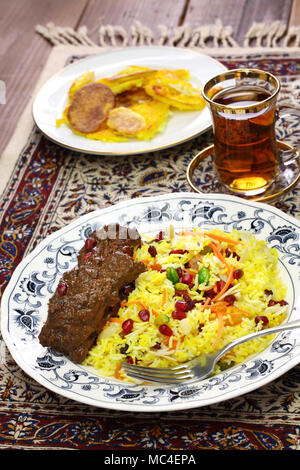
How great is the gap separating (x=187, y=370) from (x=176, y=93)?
2.25 meters

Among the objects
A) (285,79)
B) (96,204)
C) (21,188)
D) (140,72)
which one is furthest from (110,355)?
(285,79)

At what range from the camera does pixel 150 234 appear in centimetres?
310

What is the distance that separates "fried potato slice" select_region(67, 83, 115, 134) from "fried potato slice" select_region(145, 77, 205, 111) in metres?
0.31

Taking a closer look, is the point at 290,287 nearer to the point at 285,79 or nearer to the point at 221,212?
the point at 221,212

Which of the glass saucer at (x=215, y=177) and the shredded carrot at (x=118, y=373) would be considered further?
the glass saucer at (x=215, y=177)

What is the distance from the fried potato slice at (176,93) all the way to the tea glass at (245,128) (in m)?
0.70

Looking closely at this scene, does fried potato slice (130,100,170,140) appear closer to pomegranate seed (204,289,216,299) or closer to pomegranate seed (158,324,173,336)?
pomegranate seed (204,289,216,299)

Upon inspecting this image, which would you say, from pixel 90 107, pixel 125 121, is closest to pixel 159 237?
pixel 125 121

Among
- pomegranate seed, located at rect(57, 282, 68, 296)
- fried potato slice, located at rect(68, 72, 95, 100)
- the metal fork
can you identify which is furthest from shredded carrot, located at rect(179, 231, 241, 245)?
fried potato slice, located at rect(68, 72, 95, 100)

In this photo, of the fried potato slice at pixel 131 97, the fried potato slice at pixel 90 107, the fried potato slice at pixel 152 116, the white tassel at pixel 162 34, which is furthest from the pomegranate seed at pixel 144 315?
the white tassel at pixel 162 34

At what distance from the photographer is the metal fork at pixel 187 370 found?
2.38 m

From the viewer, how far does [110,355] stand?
251 centimetres

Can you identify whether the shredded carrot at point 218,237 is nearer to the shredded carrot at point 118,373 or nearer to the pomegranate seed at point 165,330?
the pomegranate seed at point 165,330

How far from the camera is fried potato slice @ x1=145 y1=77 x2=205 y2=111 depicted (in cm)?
401
